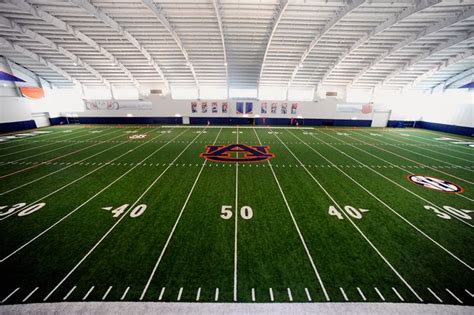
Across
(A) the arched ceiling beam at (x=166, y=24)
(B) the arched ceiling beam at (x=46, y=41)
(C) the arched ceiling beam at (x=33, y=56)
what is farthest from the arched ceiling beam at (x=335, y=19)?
(C) the arched ceiling beam at (x=33, y=56)

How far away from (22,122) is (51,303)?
29776 mm

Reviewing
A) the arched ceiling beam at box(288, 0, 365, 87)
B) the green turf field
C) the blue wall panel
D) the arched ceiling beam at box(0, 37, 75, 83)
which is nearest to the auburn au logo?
the green turf field

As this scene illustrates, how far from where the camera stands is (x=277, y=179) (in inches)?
345

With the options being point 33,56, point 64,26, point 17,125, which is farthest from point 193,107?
point 17,125

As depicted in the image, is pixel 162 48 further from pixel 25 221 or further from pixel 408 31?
pixel 408 31

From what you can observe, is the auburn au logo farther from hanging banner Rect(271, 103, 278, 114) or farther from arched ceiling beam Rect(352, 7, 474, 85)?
arched ceiling beam Rect(352, 7, 474, 85)

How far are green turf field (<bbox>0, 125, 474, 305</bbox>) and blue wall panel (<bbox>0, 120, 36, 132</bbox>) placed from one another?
1817 centimetres

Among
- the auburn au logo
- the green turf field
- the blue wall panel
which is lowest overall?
the green turf field

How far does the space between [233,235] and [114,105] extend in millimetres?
32054

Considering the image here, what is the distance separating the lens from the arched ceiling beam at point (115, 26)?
14453 mm

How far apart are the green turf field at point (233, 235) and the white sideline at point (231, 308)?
133mm

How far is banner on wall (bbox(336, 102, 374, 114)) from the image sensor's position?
2939 centimetres

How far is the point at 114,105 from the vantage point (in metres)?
29.6

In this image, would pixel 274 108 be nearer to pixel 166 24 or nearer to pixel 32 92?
pixel 166 24
